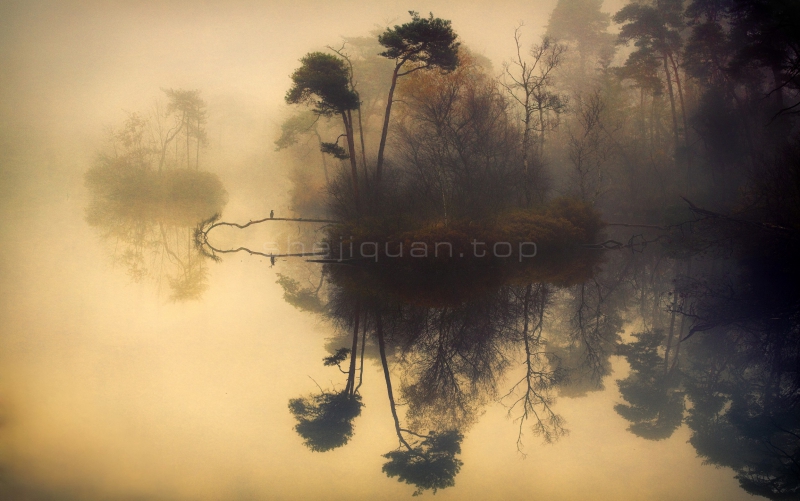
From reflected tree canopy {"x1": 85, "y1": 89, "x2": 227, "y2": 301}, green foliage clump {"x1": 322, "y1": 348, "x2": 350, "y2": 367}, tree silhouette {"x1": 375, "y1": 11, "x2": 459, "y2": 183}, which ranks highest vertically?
reflected tree canopy {"x1": 85, "y1": 89, "x2": 227, "y2": 301}

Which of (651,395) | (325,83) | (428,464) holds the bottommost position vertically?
(428,464)

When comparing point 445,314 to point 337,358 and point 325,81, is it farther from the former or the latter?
point 325,81

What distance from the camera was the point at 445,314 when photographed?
7.47 metres

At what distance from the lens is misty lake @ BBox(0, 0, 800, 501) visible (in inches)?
160

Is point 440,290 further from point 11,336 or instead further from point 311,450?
point 11,336

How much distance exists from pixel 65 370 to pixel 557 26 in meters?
33.8

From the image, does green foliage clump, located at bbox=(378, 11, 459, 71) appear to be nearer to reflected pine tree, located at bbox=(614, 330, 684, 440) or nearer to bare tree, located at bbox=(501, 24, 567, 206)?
bare tree, located at bbox=(501, 24, 567, 206)

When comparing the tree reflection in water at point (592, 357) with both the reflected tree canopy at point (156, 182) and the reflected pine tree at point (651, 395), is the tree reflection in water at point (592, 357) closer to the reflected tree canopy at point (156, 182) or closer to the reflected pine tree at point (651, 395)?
the reflected pine tree at point (651, 395)

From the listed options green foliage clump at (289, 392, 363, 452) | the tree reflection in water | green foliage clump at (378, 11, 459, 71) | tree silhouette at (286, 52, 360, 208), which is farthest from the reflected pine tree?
green foliage clump at (378, 11, 459, 71)

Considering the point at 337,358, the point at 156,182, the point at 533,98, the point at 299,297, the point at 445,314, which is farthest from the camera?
the point at 156,182

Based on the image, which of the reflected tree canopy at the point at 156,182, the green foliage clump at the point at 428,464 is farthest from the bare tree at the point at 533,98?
the reflected tree canopy at the point at 156,182

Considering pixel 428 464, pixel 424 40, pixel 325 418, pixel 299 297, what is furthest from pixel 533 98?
pixel 428 464

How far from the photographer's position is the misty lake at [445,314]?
13.4ft

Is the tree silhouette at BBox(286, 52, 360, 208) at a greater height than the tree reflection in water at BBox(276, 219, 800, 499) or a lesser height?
greater
